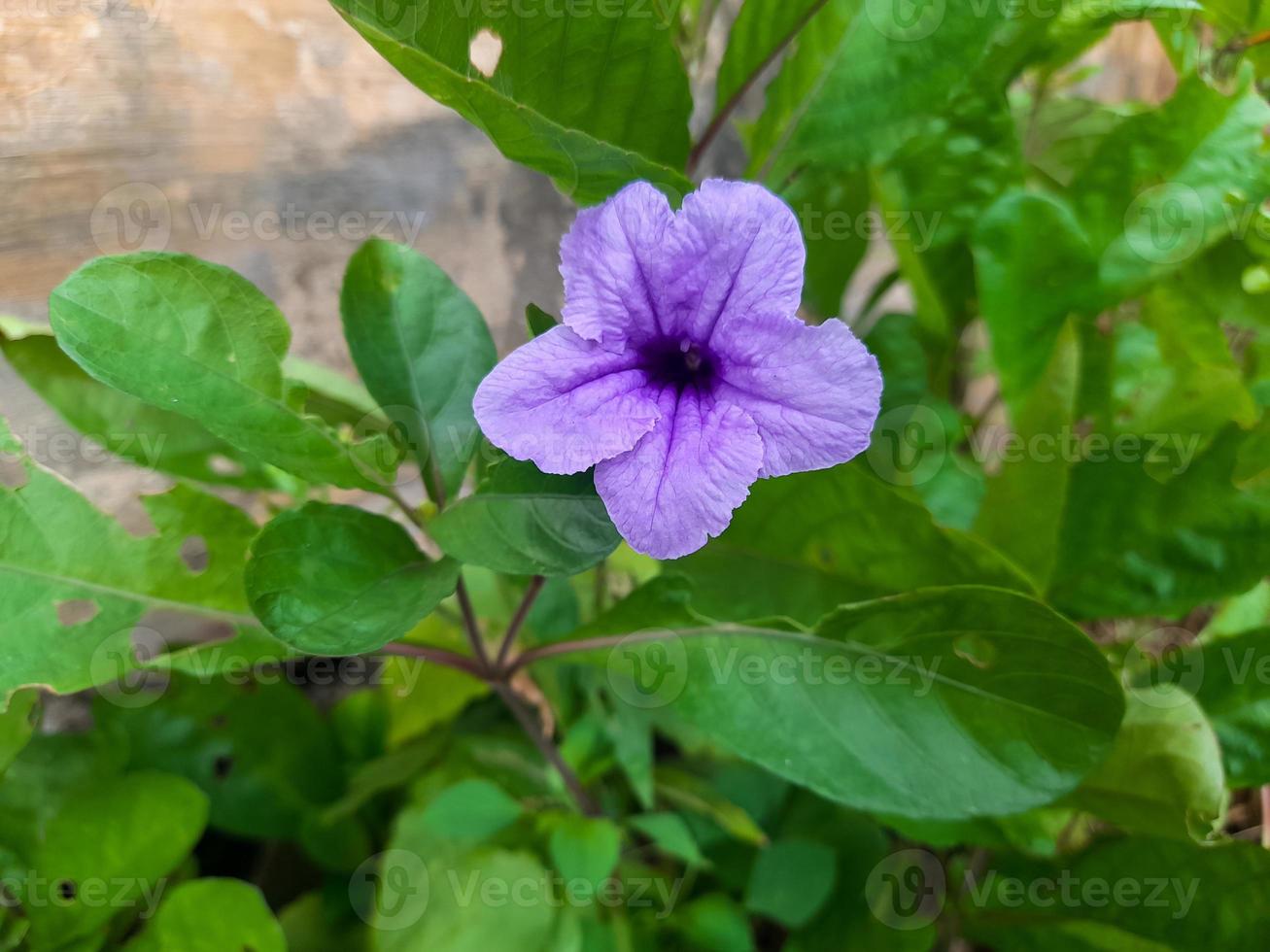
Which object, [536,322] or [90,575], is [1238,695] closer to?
[536,322]

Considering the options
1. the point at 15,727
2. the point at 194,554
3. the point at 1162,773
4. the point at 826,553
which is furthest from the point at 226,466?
the point at 1162,773

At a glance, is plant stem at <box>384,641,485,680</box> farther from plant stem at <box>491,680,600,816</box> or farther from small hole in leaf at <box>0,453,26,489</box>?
small hole in leaf at <box>0,453,26,489</box>

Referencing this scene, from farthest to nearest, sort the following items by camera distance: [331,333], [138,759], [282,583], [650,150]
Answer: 1. [331,333]
2. [138,759]
3. [650,150]
4. [282,583]

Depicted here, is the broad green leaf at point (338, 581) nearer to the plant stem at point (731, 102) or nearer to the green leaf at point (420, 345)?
the green leaf at point (420, 345)

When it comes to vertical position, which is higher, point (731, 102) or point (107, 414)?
point (731, 102)

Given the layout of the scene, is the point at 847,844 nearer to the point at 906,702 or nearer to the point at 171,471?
the point at 906,702

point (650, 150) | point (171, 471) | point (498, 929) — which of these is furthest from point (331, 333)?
point (498, 929)

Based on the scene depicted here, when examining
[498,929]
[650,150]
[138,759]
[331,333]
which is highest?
[650,150]
